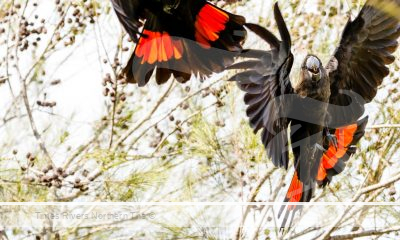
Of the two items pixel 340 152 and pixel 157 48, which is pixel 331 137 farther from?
pixel 157 48

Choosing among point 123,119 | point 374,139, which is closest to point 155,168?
point 123,119

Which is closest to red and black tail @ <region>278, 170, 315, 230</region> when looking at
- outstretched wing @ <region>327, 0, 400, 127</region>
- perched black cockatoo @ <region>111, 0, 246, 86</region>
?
outstretched wing @ <region>327, 0, 400, 127</region>

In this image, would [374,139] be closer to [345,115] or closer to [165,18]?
[345,115]

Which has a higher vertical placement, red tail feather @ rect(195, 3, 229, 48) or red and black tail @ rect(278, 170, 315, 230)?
red tail feather @ rect(195, 3, 229, 48)

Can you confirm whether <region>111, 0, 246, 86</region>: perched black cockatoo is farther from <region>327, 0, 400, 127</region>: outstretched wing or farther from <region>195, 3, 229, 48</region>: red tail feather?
<region>327, 0, 400, 127</region>: outstretched wing

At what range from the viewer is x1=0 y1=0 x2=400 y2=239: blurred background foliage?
1.94 metres

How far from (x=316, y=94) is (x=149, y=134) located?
1.45 feet

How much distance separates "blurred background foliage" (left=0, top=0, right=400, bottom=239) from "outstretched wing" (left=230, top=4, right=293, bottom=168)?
0.08 metres

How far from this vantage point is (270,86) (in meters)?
1.75

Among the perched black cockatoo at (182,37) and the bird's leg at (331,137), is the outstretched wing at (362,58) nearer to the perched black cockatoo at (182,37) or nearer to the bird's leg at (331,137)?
the bird's leg at (331,137)

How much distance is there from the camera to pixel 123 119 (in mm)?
2080

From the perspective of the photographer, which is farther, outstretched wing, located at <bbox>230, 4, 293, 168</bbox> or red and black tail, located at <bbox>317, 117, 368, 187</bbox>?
red and black tail, located at <bbox>317, 117, 368, 187</bbox>

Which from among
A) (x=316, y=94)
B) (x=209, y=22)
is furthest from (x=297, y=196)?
(x=209, y=22)

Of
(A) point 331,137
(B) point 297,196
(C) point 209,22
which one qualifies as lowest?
(B) point 297,196
